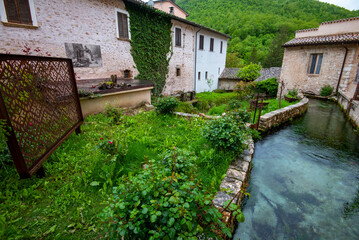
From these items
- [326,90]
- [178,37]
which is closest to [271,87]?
[326,90]

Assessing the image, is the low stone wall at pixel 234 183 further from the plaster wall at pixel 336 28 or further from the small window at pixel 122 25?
the plaster wall at pixel 336 28

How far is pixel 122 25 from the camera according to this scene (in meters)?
10.1

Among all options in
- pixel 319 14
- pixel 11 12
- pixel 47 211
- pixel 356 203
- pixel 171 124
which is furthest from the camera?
pixel 319 14

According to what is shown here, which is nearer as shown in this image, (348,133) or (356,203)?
(356,203)

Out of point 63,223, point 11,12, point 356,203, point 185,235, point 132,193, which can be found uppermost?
point 11,12

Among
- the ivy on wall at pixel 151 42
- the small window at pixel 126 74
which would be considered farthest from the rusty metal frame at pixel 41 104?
the ivy on wall at pixel 151 42

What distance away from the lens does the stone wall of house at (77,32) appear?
6852mm

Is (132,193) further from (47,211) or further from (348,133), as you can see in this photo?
(348,133)

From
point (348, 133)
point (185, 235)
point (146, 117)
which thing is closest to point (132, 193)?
point (185, 235)

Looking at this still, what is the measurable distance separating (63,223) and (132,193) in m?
1.38

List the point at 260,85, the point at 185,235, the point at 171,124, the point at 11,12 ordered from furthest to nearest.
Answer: the point at 260,85 → the point at 11,12 → the point at 171,124 → the point at 185,235

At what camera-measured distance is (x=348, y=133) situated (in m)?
6.58

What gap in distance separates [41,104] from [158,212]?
3085mm

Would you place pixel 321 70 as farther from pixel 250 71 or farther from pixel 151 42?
pixel 151 42
